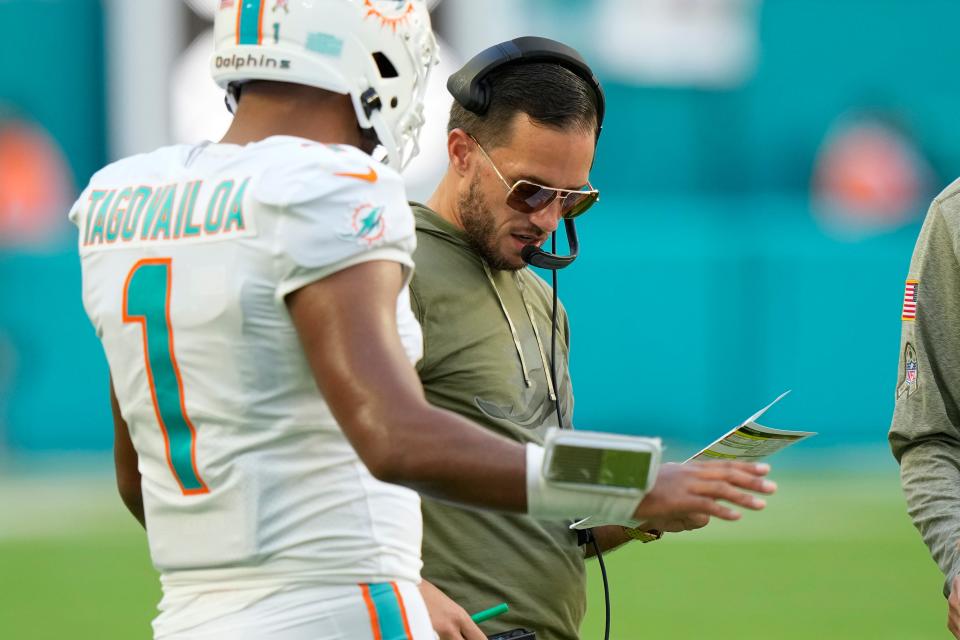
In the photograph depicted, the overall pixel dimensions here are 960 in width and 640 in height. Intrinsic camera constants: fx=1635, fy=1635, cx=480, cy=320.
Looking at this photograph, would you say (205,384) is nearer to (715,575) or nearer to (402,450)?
(402,450)

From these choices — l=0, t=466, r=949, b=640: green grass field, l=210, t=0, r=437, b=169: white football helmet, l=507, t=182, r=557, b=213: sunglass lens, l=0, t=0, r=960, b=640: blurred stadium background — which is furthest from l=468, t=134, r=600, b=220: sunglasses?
l=0, t=0, r=960, b=640: blurred stadium background

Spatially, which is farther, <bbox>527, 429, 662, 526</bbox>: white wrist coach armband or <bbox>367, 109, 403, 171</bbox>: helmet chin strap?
<bbox>367, 109, 403, 171</bbox>: helmet chin strap

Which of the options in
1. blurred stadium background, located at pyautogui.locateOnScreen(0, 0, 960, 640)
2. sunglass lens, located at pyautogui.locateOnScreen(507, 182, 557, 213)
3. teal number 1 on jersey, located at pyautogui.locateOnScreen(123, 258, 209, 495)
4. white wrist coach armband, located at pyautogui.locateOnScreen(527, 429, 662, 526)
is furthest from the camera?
blurred stadium background, located at pyautogui.locateOnScreen(0, 0, 960, 640)

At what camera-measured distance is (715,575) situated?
8.98 meters

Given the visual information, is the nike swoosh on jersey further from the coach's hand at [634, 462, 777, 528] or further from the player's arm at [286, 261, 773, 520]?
the coach's hand at [634, 462, 777, 528]

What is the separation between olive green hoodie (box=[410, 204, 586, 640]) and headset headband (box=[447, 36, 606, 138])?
9.8 inches

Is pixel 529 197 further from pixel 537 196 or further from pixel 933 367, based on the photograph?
pixel 933 367

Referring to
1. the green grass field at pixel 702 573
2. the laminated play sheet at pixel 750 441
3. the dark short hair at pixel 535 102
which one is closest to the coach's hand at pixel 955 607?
the laminated play sheet at pixel 750 441

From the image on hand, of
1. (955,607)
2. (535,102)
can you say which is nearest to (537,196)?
(535,102)

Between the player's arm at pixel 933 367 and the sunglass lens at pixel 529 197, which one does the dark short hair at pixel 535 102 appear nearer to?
the sunglass lens at pixel 529 197

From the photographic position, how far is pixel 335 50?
2.47 m

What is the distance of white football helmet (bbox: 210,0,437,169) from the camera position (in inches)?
96.5

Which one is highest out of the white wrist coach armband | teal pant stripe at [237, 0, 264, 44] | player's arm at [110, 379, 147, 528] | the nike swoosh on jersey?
teal pant stripe at [237, 0, 264, 44]

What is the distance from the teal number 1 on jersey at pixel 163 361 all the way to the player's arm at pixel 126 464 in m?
0.19
